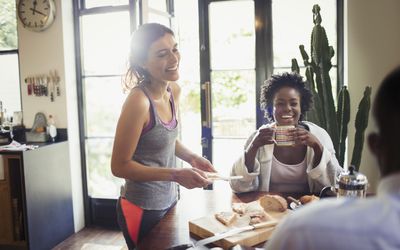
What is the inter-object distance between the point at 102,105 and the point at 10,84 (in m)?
0.95

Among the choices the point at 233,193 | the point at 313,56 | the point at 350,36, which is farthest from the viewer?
the point at 350,36

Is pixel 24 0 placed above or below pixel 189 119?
above

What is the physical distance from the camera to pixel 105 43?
3.43m

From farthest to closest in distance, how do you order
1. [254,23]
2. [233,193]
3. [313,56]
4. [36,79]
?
[36,79] < [254,23] < [313,56] < [233,193]

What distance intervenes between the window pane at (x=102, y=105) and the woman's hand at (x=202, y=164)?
1.97 meters

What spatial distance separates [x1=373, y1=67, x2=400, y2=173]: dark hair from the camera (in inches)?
18.2

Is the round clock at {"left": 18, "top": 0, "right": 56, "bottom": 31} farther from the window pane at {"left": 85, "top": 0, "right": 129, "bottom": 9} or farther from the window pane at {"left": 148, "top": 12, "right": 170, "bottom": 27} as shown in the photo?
the window pane at {"left": 148, "top": 12, "right": 170, "bottom": 27}

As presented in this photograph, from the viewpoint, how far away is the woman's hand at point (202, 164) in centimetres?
159

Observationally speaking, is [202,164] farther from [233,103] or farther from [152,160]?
[233,103]

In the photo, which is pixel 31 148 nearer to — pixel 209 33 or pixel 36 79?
pixel 36 79

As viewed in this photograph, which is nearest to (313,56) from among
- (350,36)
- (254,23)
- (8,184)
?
(350,36)

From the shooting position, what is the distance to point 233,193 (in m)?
1.63

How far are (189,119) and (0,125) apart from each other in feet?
5.89

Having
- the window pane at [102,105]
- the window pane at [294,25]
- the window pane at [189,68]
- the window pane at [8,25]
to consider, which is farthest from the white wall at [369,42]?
the window pane at [8,25]
